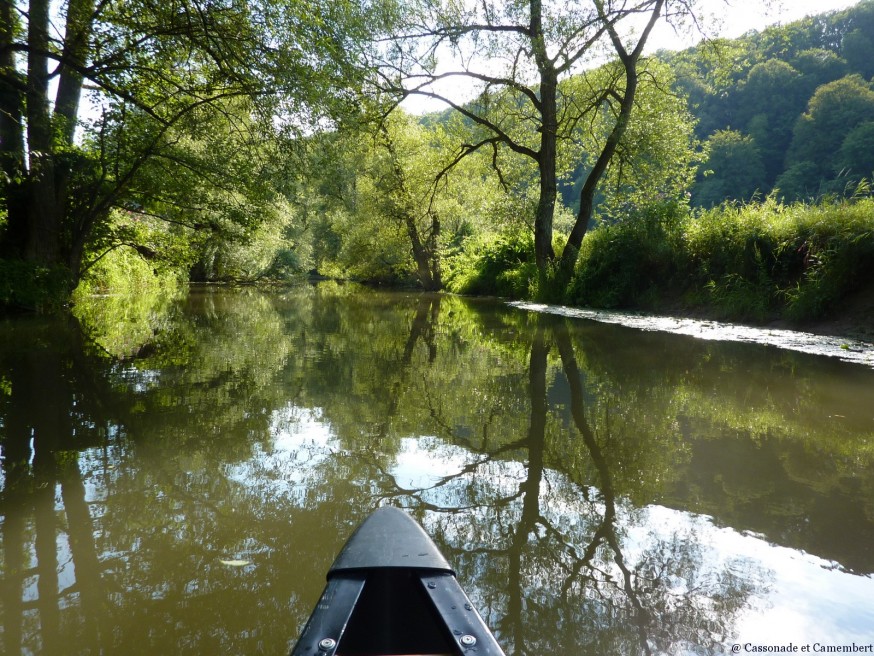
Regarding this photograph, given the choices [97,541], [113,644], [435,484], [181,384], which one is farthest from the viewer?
[181,384]

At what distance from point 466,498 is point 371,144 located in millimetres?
13846

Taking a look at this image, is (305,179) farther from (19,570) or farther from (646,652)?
(646,652)

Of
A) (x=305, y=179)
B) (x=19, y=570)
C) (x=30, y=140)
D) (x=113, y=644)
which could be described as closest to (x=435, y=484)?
(x=113, y=644)

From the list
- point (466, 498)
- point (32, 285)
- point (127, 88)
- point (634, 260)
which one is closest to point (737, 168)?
point (634, 260)

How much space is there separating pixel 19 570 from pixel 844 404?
5194 millimetres

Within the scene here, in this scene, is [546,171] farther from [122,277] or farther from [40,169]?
[122,277]

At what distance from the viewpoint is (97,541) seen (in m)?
2.15

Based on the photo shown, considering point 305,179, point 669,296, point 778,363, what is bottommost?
point 778,363

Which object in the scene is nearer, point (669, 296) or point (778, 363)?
point (778, 363)

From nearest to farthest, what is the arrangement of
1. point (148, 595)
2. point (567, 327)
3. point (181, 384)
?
point (148, 595) < point (181, 384) < point (567, 327)

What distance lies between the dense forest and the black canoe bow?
8579 mm

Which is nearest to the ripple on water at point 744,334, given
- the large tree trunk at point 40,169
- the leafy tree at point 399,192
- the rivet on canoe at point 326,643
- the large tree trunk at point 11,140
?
the leafy tree at point 399,192

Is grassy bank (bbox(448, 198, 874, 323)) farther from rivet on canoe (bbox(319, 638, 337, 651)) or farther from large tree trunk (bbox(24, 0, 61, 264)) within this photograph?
large tree trunk (bbox(24, 0, 61, 264))

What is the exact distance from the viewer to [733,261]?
9992 mm
